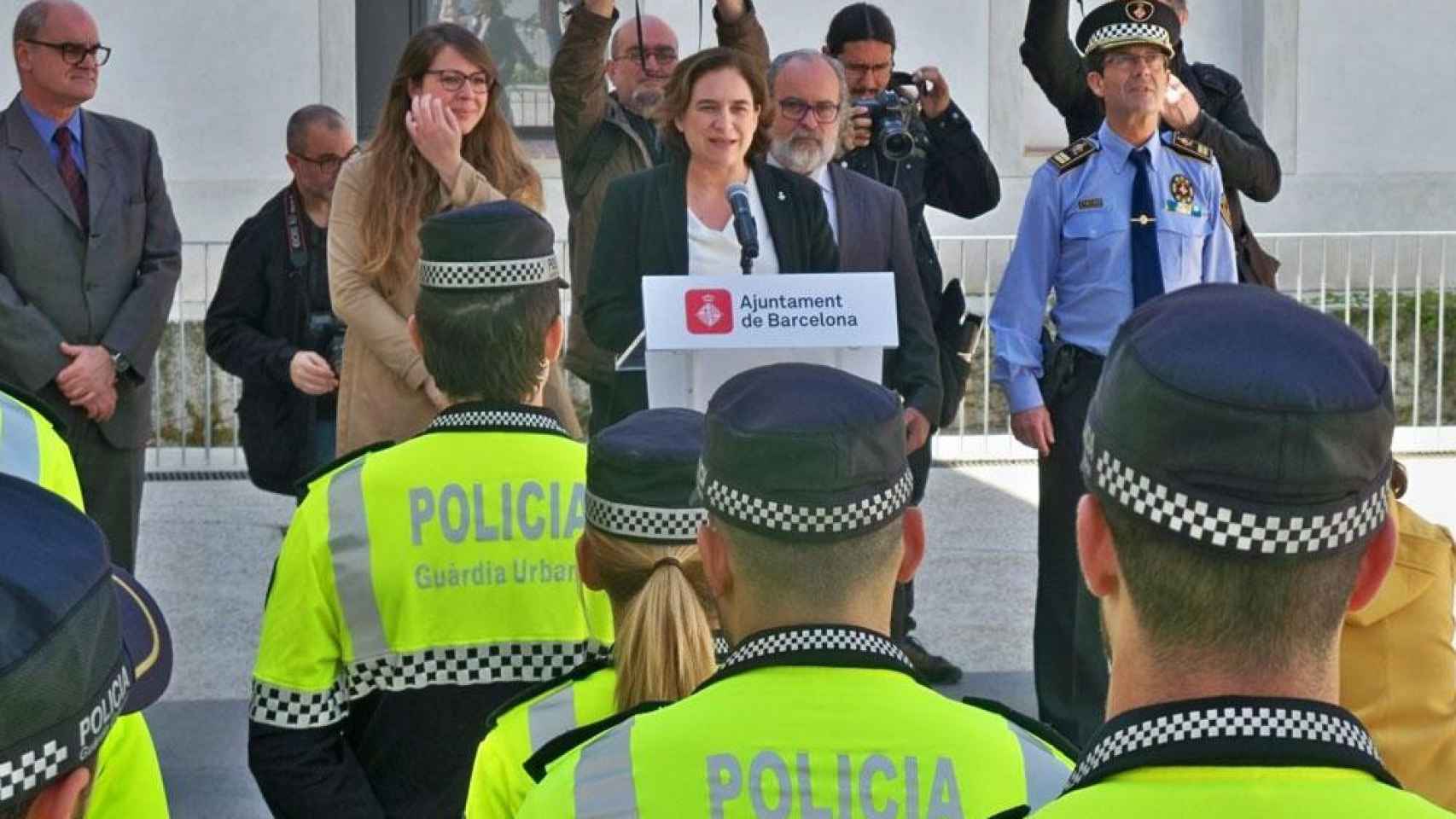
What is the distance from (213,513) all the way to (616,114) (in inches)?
174

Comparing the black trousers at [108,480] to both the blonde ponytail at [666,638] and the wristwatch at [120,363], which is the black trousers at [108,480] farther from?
the blonde ponytail at [666,638]

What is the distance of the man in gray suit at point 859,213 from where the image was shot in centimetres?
622

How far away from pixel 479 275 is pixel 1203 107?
3728mm

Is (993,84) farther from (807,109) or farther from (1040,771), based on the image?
(1040,771)

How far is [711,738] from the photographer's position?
2234 mm

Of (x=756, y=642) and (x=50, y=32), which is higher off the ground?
(x=50, y=32)

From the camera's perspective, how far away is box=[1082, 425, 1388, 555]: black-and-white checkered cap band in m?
1.62

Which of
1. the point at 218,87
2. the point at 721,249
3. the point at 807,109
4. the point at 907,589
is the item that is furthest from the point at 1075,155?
the point at 218,87

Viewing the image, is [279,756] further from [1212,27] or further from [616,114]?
[1212,27]

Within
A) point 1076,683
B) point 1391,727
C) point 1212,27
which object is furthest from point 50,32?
point 1212,27

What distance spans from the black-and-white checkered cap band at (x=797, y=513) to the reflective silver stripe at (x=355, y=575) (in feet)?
3.18

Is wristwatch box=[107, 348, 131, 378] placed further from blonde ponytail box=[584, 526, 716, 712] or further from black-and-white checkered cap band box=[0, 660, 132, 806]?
black-and-white checkered cap band box=[0, 660, 132, 806]

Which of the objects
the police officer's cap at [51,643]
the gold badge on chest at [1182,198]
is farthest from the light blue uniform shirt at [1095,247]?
the police officer's cap at [51,643]

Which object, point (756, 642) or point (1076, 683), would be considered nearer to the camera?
point (756, 642)
